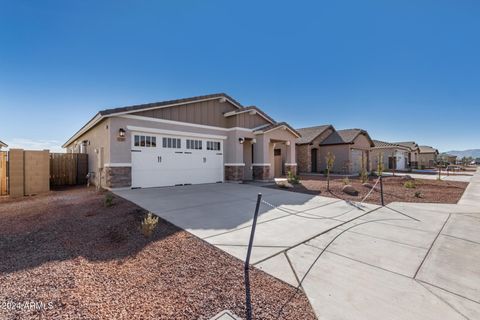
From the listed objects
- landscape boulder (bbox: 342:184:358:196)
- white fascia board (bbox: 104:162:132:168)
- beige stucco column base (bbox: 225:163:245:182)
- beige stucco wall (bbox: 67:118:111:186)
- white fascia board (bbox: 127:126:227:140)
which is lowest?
landscape boulder (bbox: 342:184:358:196)

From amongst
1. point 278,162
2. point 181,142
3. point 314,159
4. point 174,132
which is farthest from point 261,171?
point 314,159

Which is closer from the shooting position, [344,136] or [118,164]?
[118,164]

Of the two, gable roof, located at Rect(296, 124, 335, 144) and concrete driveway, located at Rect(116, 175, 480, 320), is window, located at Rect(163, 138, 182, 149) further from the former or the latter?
gable roof, located at Rect(296, 124, 335, 144)

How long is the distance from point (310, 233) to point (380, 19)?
35.4 ft

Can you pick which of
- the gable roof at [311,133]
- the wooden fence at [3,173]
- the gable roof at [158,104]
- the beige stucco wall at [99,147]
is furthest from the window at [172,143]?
the gable roof at [311,133]

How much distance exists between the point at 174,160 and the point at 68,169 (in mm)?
6584

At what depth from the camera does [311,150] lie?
2228cm

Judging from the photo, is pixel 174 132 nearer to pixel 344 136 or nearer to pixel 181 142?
pixel 181 142

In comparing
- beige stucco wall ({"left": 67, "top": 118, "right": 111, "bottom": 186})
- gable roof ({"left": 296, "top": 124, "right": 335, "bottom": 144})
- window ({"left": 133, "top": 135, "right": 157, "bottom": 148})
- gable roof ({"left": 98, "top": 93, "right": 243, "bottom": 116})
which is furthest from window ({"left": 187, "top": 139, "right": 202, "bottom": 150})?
gable roof ({"left": 296, "top": 124, "right": 335, "bottom": 144})

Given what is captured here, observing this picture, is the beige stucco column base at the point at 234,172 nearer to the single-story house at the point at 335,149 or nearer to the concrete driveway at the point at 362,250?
the concrete driveway at the point at 362,250

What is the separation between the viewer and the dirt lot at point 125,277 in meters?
2.14

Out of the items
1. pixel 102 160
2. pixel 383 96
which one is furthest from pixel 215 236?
pixel 383 96

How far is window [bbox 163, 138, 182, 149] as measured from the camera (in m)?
10.8

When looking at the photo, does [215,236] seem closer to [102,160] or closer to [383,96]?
[102,160]
